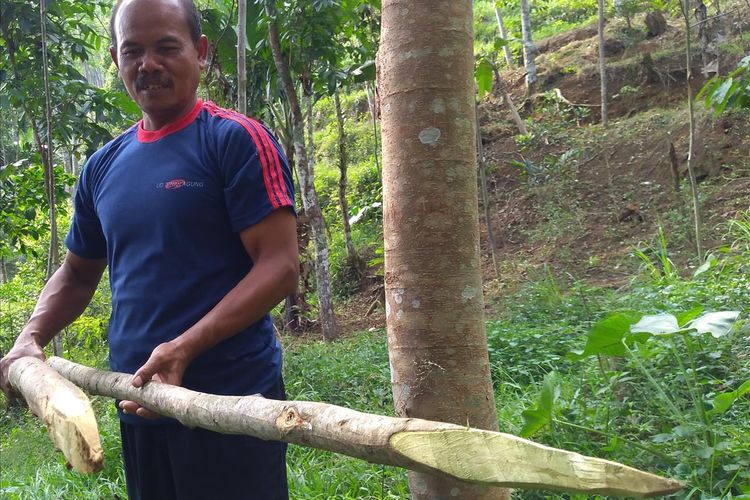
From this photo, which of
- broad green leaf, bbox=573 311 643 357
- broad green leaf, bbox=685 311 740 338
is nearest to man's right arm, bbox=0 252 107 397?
broad green leaf, bbox=573 311 643 357

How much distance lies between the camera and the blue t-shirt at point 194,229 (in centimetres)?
158

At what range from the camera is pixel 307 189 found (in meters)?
6.63

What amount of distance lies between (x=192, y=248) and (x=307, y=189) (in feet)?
16.6

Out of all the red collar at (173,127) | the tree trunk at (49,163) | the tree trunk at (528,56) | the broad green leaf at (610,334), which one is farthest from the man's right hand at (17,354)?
the tree trunk at (528,56)

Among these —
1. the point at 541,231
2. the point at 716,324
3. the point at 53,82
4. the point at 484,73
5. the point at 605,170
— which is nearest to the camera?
the point at 716,324

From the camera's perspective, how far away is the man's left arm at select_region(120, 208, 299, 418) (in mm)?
1418

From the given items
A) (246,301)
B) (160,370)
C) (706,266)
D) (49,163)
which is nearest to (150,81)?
(246,301)

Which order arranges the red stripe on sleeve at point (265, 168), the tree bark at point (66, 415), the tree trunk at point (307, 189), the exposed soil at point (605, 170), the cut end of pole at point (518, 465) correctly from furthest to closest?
the exposed soil at point (605, 170) → the tree trunk at point (307, 189) → the red stripe on sleeve at point (265, 168) → the tree bark at point (66, 415) → the cut end of pole at point (518, 465)

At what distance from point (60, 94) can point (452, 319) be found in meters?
5.18

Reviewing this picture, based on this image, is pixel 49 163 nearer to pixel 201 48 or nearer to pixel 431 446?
pixel 201 48

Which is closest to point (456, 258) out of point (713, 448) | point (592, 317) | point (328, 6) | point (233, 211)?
point (233, 211)

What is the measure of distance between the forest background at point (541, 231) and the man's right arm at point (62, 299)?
1.40 m

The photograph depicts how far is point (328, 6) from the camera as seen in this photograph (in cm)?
588

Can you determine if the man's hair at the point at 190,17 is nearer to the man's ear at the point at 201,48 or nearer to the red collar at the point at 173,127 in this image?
the man's ear at the point at 201,48
